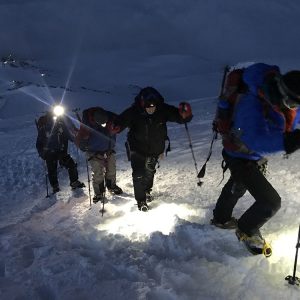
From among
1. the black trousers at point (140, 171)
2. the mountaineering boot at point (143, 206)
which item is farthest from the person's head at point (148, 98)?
the mountaineering boot at point (143, 206)

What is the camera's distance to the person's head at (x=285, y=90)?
12.6 feet

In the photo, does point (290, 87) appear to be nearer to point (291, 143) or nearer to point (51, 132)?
point (291, 143)

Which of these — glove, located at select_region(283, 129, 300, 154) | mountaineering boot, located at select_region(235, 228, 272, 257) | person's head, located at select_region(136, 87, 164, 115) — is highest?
person's head, located at select_region(136, 87, 164, 115)

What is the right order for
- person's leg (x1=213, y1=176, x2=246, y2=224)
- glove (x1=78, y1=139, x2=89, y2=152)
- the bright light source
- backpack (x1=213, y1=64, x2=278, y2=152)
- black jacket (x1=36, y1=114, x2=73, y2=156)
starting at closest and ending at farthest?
backpack (x1=213, y1=64, x2=278, y2=152), person's leg (x1=213, y1=176, x2=246, y2=224), glove (x1=78, y1=139, x2=89, y2=152), the bright light source, black jacket (x1=36, y1=114, x2=73, y2=156)

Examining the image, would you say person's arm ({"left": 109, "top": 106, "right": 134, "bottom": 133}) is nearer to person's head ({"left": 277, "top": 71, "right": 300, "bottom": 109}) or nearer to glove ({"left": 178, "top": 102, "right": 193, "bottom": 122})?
glove ({"left": 178, "top": 102, "right": 193, "bottom": 122})

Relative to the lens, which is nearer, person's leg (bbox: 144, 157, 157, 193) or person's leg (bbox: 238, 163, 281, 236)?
person's leg (bbox: 238, 163, 281, 236)

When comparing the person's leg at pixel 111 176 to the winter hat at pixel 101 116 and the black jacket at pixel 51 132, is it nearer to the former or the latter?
the winter hat at pixel 101 116

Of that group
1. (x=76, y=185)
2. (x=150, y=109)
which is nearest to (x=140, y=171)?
(x=150, y=109)

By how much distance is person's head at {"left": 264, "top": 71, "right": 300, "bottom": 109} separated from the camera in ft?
12.6

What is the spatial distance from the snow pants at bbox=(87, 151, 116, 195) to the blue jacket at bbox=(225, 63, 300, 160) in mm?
4320

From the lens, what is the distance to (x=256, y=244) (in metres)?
4.71

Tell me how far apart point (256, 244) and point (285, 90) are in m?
1.80

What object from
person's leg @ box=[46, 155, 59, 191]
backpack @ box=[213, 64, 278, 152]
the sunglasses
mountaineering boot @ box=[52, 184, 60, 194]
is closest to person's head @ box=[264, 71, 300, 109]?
the sunglasses

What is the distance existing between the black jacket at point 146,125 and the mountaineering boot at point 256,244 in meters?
2.50
